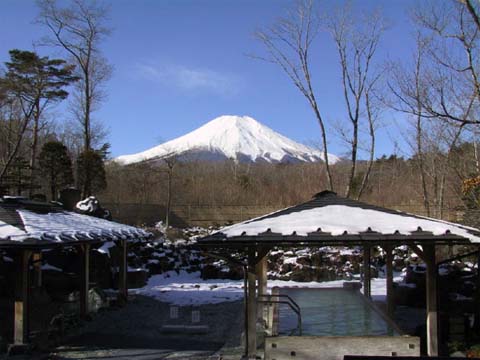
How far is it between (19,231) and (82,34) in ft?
74.2

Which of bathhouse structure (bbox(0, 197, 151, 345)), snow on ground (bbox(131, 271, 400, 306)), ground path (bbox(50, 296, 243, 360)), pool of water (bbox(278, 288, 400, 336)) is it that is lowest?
ground path (bbox(50, 296, 243, 360))

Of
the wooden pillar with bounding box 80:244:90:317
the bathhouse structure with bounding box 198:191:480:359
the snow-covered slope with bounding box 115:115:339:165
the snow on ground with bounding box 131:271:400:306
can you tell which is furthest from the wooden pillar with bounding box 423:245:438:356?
the snow-covered slope with bounding box 115:115:339:165

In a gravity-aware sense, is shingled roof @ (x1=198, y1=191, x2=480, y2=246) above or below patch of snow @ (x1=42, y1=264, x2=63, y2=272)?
above

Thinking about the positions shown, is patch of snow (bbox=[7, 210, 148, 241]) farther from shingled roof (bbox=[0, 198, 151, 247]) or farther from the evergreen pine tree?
the evergreen pine tree

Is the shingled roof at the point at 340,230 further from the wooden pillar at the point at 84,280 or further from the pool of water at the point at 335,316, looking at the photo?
the wooden pillar at the point at 84,280

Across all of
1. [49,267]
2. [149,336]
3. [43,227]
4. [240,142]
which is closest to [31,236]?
[43,227]

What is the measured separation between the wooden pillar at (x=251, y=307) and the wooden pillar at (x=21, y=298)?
4041 millimetres

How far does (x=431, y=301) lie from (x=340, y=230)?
5.98 feet

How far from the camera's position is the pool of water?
28.5ft

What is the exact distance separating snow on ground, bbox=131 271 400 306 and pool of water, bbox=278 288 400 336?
1.97 metres

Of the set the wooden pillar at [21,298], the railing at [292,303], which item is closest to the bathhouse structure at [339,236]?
the railing at [292,303]

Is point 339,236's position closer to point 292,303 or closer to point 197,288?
point 292,303

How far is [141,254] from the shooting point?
22.2 m

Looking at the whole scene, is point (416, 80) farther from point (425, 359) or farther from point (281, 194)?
point (425, 359)
